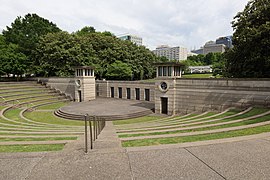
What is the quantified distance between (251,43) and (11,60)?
40714 millimetres

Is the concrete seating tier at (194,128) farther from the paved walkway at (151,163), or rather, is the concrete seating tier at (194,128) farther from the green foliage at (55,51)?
the green foliage at (55,51)

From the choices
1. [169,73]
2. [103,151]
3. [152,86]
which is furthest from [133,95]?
[103,151]

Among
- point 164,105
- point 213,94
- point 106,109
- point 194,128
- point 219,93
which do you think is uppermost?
point 219,93

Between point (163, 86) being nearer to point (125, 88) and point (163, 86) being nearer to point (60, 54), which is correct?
point (125, 88)

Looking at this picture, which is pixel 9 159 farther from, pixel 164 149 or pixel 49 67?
pixel 49 67

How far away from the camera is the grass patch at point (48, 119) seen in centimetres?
1775

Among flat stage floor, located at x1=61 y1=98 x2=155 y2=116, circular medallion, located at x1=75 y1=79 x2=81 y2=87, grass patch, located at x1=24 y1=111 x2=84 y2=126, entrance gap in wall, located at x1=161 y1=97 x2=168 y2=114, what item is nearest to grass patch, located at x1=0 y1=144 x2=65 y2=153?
grass patch, located at x1=24 y1=111 x2=84 y2=126

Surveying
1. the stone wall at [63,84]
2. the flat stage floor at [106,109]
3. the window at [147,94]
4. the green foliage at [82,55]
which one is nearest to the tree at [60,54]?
the green foliage at [82,55]

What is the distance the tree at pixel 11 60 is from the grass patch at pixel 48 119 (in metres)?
19.7

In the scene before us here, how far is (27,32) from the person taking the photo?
132 ft

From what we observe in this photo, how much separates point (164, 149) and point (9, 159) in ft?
15.0

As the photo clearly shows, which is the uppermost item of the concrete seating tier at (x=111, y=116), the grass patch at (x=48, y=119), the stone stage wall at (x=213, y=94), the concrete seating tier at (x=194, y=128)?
the stone stage wall at (x=213, y=94)

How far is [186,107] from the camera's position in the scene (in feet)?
62.5

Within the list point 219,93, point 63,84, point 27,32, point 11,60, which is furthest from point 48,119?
point 27,32
